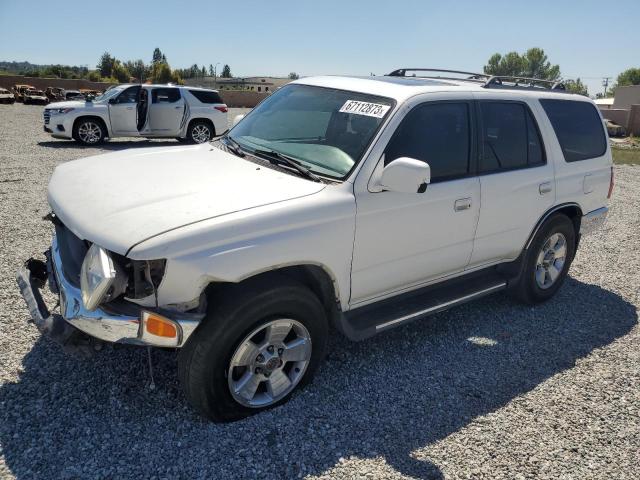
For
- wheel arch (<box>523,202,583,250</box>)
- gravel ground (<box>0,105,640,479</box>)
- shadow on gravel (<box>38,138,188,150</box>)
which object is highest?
wheel arch (<box>523,202,583,250</box>)

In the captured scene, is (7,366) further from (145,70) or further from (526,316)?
(145,70)

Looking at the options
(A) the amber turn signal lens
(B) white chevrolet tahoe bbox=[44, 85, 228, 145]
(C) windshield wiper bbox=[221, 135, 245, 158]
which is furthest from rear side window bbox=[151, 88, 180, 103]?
(A) the amber turn signal lens

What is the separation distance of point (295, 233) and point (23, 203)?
5944mm

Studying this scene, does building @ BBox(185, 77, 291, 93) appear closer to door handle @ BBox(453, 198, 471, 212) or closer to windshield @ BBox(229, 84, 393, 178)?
windshield @ BBox(229, 84, 393, 178)

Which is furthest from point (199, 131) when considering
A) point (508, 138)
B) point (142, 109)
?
point (508, 138)

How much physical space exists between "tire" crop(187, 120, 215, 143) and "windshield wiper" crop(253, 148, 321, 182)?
38.0ft

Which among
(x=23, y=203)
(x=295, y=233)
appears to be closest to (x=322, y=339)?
(x=295, y=233)

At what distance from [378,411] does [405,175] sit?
147 centimetres

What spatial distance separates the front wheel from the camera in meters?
13.4

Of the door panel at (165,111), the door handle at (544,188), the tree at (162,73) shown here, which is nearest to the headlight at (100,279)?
the door handle at (544,188)

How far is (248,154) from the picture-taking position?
3660 mm

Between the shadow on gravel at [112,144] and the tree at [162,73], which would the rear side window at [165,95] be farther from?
the tree at [162,73]

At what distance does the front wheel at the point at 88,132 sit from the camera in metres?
13.4

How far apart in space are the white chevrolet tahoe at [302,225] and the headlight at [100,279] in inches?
0.4
